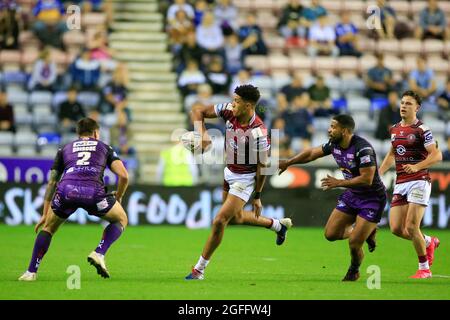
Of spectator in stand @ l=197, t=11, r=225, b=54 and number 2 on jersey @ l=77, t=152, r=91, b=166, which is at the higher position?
spectator in stand @ l=197, t=11, r=225, b=54

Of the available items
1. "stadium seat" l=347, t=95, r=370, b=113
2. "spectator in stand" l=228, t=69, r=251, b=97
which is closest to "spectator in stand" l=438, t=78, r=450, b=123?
"stadium seat" l=347, t=95, r=370, b=113

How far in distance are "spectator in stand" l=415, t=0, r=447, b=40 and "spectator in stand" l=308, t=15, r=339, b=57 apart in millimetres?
2671

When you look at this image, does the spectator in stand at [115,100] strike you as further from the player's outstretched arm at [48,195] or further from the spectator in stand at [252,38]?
the player's outstretched arm at [48,195]

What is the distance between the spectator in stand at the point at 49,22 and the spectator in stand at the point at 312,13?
5731 mm

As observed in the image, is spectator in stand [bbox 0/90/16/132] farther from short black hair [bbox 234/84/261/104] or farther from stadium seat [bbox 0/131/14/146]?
short black hair [bbox 234/84/261/104]

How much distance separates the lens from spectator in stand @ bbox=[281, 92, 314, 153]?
22.7 meters

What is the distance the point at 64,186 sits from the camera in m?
11.9

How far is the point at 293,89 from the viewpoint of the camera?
2359 cm

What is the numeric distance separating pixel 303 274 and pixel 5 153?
1045cm

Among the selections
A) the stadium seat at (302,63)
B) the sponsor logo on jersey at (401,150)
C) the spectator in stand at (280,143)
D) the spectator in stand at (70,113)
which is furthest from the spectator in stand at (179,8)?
the sponsor logo on jersey at (401,150)

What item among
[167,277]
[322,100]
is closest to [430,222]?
[322,100]
